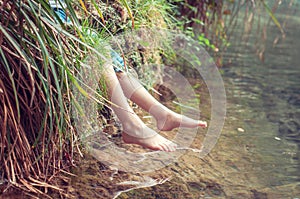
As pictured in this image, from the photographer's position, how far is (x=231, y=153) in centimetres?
234

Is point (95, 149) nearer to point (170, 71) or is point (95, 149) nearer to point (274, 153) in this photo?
point (274, 153)

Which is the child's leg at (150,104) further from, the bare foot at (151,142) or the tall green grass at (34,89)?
the tall green grass at (34,89)

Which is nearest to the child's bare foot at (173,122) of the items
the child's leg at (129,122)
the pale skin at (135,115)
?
the pale skin at (135,115)

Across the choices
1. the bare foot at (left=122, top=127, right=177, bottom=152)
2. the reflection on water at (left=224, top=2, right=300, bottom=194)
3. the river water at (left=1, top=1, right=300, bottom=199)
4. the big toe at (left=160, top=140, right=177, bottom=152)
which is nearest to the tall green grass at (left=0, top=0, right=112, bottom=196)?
the river water at (left=1, top=1, right=300, bottom=199)

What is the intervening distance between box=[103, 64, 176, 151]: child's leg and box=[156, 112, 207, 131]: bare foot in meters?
0.11

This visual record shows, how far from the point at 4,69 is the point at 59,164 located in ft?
1.38

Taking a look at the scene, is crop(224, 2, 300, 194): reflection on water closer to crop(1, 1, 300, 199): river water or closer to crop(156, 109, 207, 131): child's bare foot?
crop(1, 1, 300, 199): river water

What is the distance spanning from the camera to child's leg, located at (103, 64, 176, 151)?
1926mm

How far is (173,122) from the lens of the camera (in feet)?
6.98

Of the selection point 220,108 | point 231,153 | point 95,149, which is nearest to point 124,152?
point 95,149

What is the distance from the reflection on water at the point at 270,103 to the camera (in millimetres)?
2287

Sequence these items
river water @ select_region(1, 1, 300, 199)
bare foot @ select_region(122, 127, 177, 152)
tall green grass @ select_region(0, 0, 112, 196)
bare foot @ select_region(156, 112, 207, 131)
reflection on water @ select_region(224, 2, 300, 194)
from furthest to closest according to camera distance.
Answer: reflection on water @ select_region(224, 2, 300, 194) < bare foot @ select_region(156, 112, 207, 131) < bare foot @ select_region(122, 127, 177, 152) < river water @ select_region(1, 1, 300, 199) < tall green grass @ select_region(0, 0, 112, 196)

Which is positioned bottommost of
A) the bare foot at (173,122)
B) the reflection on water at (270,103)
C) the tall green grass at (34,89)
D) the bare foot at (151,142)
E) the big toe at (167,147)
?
the reflection on water at (270,103)

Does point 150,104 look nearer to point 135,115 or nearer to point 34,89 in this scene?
point 135,115
